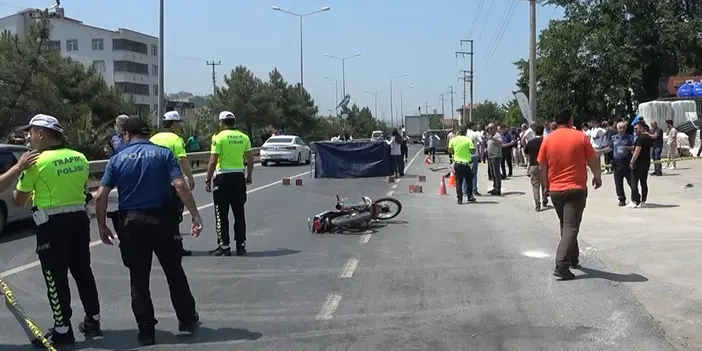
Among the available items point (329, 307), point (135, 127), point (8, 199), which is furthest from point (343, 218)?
point (135, 127)

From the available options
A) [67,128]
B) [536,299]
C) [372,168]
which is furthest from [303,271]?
[67,128]

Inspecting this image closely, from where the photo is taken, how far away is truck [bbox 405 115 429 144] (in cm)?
7481

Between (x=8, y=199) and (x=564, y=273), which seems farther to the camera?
(x=8, y=199)

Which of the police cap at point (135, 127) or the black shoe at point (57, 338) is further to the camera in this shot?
the police cap at point (135, 127)

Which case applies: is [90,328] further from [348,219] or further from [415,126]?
[415,126]

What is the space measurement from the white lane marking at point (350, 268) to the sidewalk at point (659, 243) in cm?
317

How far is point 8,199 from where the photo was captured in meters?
12.8

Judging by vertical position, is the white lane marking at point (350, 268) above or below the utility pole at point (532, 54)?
below

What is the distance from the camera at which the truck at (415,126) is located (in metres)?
74.8

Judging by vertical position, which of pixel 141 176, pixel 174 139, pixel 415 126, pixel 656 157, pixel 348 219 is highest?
pixel 415 126

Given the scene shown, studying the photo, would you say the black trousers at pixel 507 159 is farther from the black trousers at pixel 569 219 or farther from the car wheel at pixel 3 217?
the black trousers at pixel 569 219

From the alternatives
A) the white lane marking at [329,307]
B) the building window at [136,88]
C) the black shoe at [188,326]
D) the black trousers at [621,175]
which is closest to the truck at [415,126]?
the building window at [136,88]

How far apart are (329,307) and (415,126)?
6820cm

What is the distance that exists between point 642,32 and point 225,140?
40.2 m
